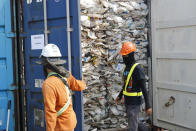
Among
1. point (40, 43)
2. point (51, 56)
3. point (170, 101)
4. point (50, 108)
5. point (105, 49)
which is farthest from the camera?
point (105, 49)

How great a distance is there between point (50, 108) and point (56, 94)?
0.60 ft

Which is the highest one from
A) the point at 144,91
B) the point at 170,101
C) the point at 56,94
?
the point at 56,94

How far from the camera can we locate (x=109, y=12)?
558cm

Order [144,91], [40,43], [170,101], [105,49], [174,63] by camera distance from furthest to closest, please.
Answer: [105,49] < [170,101] < [174,63] < [144,91] < [40,43]

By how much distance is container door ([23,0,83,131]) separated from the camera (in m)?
3.86

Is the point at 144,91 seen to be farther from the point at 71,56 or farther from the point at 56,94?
the point at 56,94

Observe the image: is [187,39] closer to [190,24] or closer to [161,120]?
[190,24]

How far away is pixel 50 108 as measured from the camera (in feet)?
10.1

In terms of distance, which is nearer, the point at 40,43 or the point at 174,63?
the point at 40,43

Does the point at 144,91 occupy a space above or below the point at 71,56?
below

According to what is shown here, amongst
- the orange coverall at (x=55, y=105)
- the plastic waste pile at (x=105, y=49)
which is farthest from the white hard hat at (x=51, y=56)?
the plastic waste pile at (x=105, y=49)

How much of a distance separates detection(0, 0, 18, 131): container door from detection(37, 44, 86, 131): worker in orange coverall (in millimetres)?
1287

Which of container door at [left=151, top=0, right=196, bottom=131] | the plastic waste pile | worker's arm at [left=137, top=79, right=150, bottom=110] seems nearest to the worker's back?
worker's arm at [left=137, top=79, right=150, bottom=110]

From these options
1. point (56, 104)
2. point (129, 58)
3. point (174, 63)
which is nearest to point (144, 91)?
point (129, 58)
